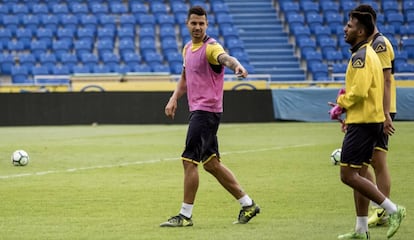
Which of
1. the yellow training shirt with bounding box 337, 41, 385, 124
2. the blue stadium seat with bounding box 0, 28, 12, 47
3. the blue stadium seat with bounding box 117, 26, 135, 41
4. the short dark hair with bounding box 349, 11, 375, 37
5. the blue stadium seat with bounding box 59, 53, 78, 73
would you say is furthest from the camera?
the blue stadium seat with bounding box 117, 26, 135, 41

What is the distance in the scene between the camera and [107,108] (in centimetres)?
3011

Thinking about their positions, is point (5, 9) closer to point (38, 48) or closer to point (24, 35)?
point (24, 35)

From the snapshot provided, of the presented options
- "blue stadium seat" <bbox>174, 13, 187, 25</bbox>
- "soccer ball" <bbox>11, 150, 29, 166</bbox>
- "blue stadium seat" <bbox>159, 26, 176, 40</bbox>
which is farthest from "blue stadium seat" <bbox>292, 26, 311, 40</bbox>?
"soccer ball" <bbox>11, 150, 29, 166</bbox>

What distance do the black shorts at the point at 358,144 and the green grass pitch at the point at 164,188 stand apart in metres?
0.81

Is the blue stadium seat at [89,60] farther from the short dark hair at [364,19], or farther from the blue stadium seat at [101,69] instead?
the short dark hair at [364,19]

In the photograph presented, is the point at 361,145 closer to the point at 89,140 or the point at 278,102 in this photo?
the point at 89,140

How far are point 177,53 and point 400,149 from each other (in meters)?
18.3

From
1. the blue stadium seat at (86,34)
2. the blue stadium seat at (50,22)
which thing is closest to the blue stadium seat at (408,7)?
the blue stadium seat at (86,34)

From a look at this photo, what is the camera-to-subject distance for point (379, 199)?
8.55m

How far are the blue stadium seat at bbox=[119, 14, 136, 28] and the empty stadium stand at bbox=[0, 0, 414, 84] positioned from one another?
0.04 m

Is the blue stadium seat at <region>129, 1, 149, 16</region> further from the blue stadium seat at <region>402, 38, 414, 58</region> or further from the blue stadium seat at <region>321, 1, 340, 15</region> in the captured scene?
the blue stadium seat at <region>402, 38, 414, 58</region>

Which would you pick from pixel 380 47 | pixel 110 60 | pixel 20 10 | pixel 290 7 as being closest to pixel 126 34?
pixel 110 60

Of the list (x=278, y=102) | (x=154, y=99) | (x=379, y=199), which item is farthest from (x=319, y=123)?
(x=379, y=199)

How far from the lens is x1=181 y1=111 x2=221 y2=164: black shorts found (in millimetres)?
9828
